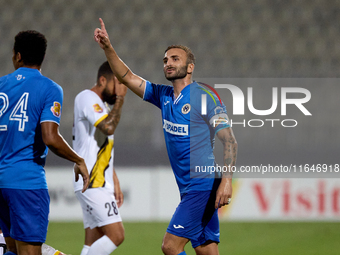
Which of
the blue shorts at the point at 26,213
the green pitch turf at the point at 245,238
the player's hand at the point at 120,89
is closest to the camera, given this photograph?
the blue shorts at the point at 26,213

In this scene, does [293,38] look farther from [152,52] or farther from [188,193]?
[188,193]

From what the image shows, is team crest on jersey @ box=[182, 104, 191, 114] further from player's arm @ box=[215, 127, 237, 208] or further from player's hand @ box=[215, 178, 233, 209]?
player's hand @ box=[215, 178, 233, 209]

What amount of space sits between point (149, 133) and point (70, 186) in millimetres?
1793

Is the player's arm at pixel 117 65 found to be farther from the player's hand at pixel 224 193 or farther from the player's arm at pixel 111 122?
the player's hand at pixel 224 193

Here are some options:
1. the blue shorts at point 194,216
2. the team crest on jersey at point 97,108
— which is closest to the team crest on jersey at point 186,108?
the blue shorts at point 194,216

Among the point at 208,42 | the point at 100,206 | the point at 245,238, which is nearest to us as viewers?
the point at 100,206

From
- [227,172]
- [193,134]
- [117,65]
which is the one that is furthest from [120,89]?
[227,172]

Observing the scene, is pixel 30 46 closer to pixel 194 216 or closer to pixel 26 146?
pixel 26 146

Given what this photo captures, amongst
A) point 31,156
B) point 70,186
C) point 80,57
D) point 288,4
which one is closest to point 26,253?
point 31,156

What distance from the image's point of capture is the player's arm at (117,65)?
10.5ft

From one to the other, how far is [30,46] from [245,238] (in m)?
4.20

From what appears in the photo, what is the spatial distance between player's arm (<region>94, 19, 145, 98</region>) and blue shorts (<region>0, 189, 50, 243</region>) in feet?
3.59

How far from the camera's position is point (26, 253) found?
8.52 feet

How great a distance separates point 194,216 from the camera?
299cm
